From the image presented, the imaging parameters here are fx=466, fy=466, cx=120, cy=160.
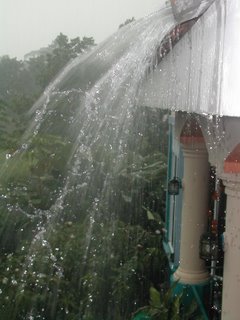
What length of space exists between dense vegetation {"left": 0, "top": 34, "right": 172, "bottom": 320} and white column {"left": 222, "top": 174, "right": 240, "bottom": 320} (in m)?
1.67

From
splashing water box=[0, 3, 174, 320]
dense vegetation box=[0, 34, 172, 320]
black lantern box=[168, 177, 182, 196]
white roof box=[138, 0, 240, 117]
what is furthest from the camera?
black lantern box=[168, 177, 182, 196]

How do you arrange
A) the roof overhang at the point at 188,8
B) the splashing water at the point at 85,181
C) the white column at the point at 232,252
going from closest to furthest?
1. the roof overhang at the point at 188,8
2. the white column at the point at 232,252
3. the splashing water at the point at 85,181

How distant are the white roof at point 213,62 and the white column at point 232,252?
0.67m

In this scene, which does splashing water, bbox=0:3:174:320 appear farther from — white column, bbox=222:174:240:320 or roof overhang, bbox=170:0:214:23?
white column, bbox=222:174:240:320

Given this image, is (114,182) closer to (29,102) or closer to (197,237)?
(197,237)

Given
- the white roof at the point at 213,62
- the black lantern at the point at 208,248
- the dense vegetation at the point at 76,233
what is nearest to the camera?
the white roof at the point at 213,62

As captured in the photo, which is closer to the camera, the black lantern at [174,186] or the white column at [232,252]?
the white column at [232,252]

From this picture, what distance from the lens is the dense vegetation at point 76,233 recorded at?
492 centimetres

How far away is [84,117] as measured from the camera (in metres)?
10.2

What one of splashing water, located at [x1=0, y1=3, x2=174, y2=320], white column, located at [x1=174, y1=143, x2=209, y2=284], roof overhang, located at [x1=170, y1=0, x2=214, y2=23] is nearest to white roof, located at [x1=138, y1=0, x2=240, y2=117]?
roof overhang, located at [x1=170, y1=0, x2=214, y2=23]

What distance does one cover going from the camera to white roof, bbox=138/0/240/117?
221cm

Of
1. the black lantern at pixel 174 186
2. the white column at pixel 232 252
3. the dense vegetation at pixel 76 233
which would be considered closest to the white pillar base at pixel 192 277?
the dense vegetation at pixel 76 233

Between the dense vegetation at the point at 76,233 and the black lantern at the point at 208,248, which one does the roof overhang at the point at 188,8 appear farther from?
the dense vegetation at the point at 76,233

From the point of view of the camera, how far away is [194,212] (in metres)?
5.05
